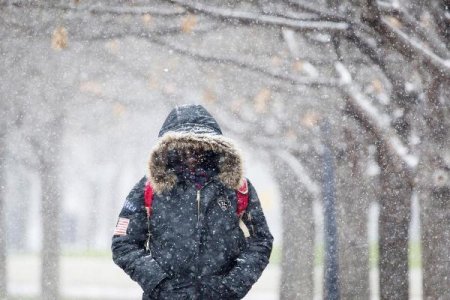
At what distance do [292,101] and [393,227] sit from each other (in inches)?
255

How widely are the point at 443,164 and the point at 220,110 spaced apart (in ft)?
33.4

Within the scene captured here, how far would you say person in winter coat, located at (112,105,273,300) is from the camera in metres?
4.19

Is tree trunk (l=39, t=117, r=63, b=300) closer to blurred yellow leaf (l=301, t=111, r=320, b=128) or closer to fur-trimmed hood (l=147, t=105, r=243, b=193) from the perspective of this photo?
blurred yellow leaf (l=301, t=111, r=320, b=128)

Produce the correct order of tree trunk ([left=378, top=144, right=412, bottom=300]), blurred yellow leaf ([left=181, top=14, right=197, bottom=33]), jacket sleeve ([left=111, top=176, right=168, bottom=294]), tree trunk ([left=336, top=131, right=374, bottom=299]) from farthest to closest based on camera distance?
1. tree trunk ([left=336, top=131, right=374, bottom=299])
2. blurred yellow leaf ([left=181, top=14, right=197, bottom=33])
3. tree trunk ([left=378, top=144, right=412, bottom=300])
4. jacket sleeve ([left=111, top=176, right=168, bottom=294])

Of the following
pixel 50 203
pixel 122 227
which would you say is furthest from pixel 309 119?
pixel 122 227

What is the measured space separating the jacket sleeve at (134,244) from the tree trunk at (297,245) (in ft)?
37.8

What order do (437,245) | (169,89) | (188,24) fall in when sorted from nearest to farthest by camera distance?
(437,245), (188,24), (169,89)

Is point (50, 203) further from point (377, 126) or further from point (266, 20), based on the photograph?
point (266, 20)

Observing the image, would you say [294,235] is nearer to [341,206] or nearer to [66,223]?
[341,206]

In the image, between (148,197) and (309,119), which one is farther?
(309,119)

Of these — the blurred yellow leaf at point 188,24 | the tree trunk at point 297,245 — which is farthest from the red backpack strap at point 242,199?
the tree trunk at point 297,245

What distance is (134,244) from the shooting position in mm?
4262

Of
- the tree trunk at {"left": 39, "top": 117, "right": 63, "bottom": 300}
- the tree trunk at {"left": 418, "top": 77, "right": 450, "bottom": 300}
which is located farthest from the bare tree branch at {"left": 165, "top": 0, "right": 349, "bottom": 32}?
the tree trunk at {"left": 39, "top": 117, "right": 63, "bottom": 300}

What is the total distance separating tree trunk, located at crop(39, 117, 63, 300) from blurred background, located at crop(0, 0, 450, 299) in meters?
0.04
